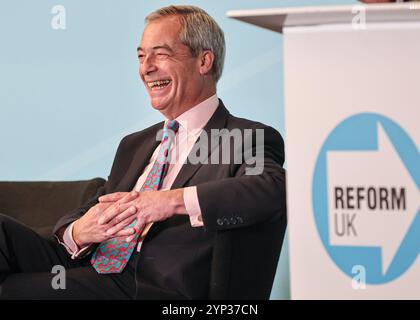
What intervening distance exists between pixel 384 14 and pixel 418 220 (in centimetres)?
50

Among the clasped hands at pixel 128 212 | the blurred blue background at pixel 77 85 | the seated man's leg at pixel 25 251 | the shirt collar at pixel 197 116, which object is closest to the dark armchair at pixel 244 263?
the clasped hands at pixel 128 212

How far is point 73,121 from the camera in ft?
12.8

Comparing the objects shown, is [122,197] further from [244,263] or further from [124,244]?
[244,263]

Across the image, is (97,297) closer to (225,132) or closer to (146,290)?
(146,290)

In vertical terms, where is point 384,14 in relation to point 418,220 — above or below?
above

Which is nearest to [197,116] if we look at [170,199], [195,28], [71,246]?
[195,28]

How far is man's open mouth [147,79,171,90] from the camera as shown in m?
3.07

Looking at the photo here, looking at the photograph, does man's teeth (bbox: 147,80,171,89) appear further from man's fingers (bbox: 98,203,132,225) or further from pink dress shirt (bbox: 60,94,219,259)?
man's fingers (bbox: 98,203,132,225)

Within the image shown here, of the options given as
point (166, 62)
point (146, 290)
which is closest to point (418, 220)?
point (146, 290)

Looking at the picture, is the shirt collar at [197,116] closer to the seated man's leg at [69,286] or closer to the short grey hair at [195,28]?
the short grey hair at [195,28]

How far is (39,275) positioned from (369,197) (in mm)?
1271

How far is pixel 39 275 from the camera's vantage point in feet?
8.84
